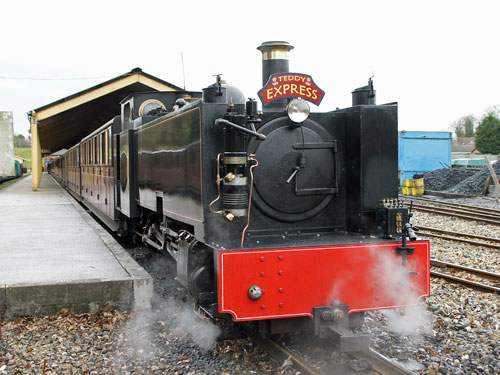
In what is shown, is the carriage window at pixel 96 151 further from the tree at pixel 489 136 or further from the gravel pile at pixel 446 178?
the tree at pixel 489 136

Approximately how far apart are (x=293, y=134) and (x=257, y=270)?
4.32ft

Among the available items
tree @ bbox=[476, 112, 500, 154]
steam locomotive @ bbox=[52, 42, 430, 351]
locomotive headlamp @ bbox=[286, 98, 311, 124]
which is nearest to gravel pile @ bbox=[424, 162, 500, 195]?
steam locomotive @ bbox=[52, 42, 430, 351]

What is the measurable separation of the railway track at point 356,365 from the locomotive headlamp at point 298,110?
193 centimetres

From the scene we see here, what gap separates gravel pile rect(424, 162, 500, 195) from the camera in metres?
19.4

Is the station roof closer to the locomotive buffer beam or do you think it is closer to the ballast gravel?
the ballast gravel

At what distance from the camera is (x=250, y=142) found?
14.4 feet

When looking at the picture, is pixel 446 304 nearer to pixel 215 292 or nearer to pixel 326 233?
pixel 326 233

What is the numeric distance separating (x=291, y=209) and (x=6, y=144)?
3937 cm

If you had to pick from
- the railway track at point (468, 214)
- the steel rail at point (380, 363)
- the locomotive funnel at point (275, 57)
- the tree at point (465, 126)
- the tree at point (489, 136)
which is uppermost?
the tree at point (465, 126)

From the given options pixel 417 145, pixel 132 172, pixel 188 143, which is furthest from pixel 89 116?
pixel 188 143

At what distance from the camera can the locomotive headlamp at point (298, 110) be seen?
4.29 m

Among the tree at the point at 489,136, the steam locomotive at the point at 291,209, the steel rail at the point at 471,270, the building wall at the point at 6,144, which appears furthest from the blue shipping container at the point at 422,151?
the building wall at the point at 6,144

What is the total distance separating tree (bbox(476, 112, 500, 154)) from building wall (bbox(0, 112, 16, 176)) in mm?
43422

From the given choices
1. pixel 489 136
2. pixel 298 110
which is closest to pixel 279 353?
pixel 298 110
